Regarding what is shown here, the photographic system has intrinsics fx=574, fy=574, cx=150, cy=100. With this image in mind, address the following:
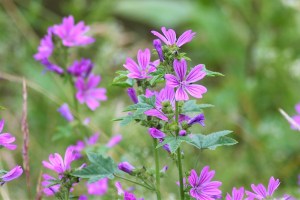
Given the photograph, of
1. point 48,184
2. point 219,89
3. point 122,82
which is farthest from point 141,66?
point 219,89

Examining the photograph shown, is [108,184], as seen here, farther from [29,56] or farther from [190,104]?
[29,56]

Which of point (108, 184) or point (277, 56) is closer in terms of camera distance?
point (108, 184)

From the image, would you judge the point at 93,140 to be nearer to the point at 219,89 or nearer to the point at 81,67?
the point at 81,67

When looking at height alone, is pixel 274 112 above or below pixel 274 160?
above

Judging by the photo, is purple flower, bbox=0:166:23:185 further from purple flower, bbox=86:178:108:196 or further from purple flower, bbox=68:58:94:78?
purple flower, bbox=68:58:94:78

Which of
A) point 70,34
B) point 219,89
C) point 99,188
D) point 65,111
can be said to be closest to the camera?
point 99,188

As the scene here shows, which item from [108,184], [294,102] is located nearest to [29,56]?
[294,102]

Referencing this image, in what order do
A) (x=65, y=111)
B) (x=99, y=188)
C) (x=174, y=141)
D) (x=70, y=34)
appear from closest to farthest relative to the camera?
1. (x=174, y=141)
2. (x=99, y=188)
3. (x=70, y=34)
4. (x=65, y=111)
